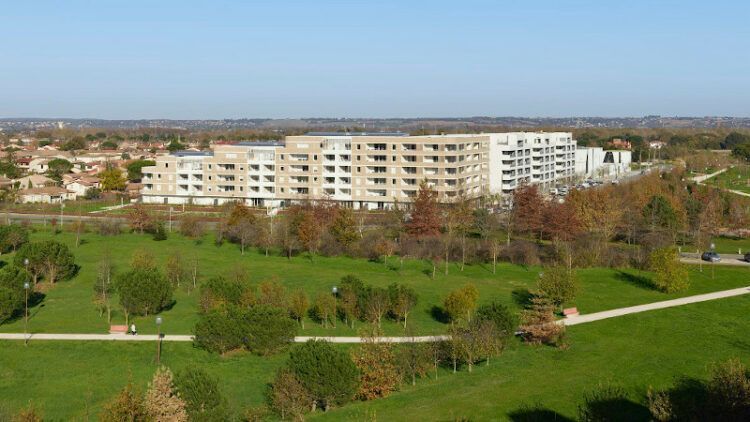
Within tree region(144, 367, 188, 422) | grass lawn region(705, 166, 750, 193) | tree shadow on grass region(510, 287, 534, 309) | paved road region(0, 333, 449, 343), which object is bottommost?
paved road region(0, 333, 449, 343)

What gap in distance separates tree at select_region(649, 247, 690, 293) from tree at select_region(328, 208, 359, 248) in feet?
57.6

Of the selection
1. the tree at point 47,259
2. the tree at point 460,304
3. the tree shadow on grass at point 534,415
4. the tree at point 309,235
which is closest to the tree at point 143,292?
the tree at point 47,259

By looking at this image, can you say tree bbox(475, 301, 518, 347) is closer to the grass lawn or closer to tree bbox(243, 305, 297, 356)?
tree bbox(243, 305, 297, 356)

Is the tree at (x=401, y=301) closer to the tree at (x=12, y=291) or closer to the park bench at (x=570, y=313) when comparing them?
the park bench at (x=570, y=313)

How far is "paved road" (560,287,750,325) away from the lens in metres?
32.5

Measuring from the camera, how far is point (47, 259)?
128 ft

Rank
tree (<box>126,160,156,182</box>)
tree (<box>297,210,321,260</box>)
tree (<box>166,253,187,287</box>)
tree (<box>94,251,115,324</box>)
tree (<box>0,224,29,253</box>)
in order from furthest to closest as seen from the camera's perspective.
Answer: tree (<box>126,160,156,182</box>) < tree (<box>297,210,321,260</box>) < tree (<box>0,224,29,253</box>) < tree (<box>166,253,187,287</box>) < tree (<box>94,251,115,324</box>)

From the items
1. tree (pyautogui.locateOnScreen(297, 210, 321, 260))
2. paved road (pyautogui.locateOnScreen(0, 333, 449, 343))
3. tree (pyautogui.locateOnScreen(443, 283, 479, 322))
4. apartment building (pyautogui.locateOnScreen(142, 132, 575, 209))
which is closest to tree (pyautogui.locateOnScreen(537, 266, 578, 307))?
tree (pyautogui.locateOnScreen(443, 283, 479, 322))

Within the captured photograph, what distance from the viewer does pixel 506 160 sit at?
7812cm

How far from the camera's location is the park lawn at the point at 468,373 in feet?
76.1

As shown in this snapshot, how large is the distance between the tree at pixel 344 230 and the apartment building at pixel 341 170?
1882 centimetres

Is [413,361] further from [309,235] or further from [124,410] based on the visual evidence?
[309,235]

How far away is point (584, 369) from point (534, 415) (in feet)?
16.3

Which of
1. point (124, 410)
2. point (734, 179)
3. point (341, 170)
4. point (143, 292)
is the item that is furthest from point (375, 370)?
point (734, 179)
